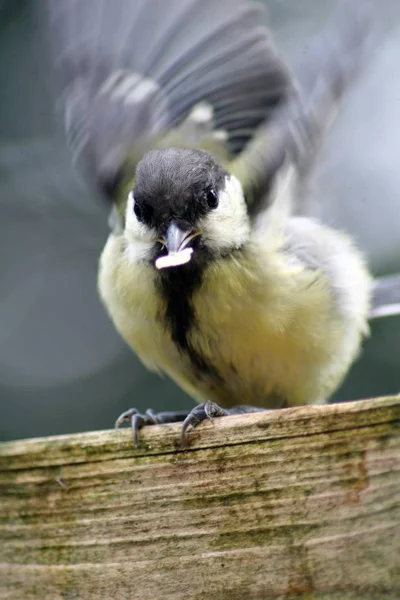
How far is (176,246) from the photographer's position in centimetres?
146

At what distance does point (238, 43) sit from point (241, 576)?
1.37m

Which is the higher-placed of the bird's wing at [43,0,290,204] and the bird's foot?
the bird's wing at [43,0,290,204]

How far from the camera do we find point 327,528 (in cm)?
95

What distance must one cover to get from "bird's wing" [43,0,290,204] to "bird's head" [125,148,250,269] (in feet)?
1.24

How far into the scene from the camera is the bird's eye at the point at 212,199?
5.12 feet

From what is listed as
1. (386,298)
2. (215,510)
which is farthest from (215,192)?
(215,510)

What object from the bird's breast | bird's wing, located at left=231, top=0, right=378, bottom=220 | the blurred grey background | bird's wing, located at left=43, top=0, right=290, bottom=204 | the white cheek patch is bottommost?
the bird's breast

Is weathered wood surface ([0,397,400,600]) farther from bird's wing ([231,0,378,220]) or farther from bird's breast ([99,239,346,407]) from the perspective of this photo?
bird's wing ([231,0,378,220])

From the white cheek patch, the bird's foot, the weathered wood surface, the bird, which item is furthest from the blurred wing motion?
the weathered wood surface

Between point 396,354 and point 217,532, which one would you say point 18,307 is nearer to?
point 396,354

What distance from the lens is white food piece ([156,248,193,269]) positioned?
142 cm

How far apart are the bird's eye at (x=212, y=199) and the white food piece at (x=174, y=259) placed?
5.6 inches

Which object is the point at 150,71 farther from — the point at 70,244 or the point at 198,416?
the point at 70,244

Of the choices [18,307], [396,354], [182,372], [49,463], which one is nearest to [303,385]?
[182,372]
